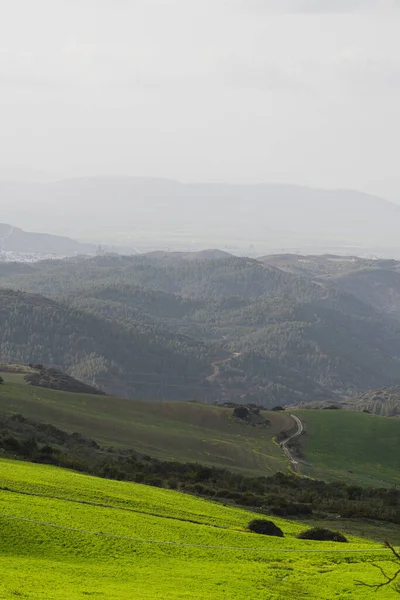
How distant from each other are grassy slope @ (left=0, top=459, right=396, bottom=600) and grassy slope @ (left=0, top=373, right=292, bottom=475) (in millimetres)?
29306

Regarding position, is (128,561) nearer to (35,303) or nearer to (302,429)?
(302,429)

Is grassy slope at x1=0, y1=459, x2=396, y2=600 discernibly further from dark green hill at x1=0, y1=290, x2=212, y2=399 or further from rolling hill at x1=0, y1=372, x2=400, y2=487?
dark green hill at x1=0, y1=290, x2=212, y2=399

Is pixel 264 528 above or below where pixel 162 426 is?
above

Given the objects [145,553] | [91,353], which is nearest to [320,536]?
[145,553]

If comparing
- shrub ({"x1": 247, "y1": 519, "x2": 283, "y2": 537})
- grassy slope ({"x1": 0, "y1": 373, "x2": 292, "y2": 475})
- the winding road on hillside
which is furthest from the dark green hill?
shrub ({"x1": 247, "y1": 519, "x2": 283, "y2": 537})

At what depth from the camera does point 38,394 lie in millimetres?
71375

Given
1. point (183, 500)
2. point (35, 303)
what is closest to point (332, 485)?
point (183, 500)

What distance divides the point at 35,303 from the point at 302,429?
13172cm

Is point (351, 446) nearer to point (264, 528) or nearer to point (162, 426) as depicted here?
point (162, 426)

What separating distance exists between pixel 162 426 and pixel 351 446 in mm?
18044

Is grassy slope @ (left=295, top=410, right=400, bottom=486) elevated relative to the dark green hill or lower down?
elevated

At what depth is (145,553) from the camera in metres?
22.7

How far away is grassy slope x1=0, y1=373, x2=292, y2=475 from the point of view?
61.9 metres

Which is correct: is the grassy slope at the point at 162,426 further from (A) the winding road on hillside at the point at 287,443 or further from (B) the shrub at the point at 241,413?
(B) the shrub at the point at 241,413
